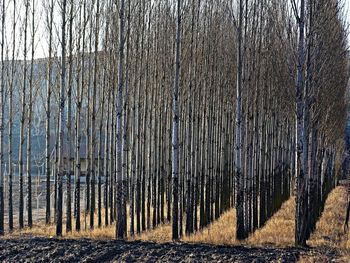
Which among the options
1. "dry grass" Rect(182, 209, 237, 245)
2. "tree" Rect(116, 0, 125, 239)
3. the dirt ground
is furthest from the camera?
"dry grass" Rect(182, 209, 237, 245)

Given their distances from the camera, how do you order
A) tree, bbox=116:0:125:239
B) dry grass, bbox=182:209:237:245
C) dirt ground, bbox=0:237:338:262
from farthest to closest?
dry grass, bbox=182:209:237:245 < tree, bbox=116:0:125:239 < dirt ground, bbox=0:237:338:262

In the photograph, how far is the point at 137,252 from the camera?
9.27 m

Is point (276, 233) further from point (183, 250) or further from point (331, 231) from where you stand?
point (183, 250)

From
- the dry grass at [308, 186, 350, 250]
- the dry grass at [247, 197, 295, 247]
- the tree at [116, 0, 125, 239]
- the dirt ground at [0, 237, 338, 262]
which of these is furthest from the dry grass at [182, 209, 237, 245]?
the dry grass at [308, 186, 350, 250]

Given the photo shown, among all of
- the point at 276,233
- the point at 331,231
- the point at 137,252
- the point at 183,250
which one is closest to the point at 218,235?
the point at 276,233

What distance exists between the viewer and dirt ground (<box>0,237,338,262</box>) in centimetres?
867

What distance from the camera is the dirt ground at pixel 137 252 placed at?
867 centimetres

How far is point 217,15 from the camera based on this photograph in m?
17.1

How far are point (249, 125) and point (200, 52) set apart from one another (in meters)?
4.24

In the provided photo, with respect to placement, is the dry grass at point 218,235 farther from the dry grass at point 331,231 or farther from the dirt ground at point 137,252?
the dry grass at point 331,231

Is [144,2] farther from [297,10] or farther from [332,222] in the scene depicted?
[332,222]

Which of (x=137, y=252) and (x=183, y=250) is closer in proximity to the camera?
(x=137, y=252)

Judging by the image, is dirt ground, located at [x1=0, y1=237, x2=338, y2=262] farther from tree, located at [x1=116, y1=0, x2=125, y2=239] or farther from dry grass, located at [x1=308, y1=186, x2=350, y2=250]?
dry grass, located at [x1=308, y1=186, x2=350, y2=250]

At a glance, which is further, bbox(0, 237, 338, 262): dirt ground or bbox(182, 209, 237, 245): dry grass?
bbox(182, 209, 237, 245): dry grass
